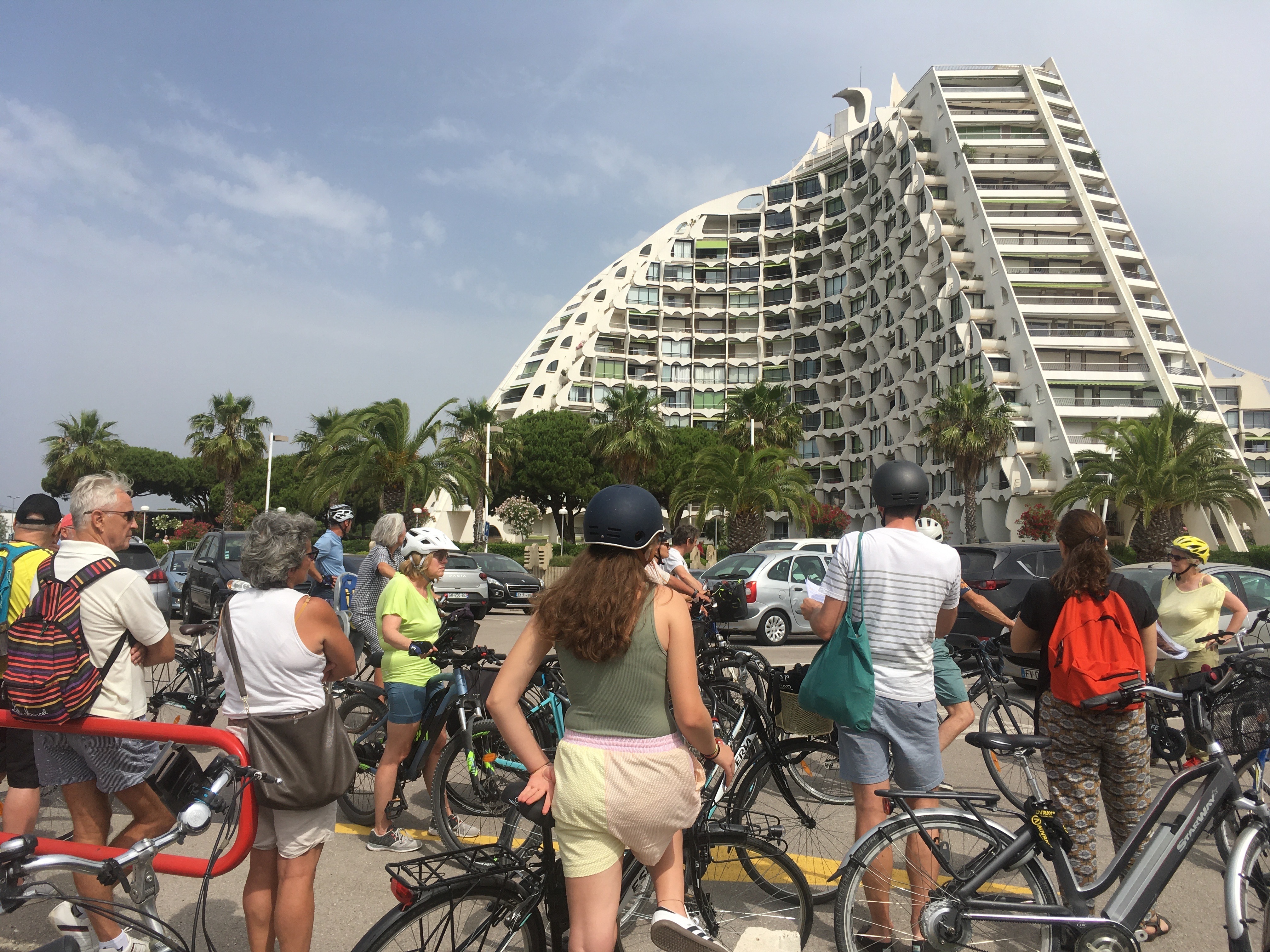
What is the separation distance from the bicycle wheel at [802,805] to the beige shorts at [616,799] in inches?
49.7

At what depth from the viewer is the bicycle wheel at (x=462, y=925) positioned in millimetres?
2439

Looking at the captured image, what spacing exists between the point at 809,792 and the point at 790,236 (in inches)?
3637

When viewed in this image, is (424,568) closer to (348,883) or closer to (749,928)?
(348,883)

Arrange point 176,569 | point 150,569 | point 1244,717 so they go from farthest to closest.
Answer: point 176,569 → point 150,569 → point 1244,717

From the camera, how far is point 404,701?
15.7 ft

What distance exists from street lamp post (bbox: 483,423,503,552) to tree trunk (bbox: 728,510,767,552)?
36.5ft

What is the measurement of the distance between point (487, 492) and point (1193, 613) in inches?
1434

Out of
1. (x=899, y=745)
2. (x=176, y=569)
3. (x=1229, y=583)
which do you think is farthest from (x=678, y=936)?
(x=176, y=569)

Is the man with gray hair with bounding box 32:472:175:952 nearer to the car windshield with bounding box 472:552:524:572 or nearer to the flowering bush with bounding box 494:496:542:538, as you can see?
the car windshield with bounding box 472:552:524:572

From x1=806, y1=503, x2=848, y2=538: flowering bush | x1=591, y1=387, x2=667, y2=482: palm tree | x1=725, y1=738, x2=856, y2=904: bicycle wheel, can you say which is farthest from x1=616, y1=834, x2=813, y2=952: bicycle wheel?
x1=806, y1=503, x2=848, y2=538: flowering bush

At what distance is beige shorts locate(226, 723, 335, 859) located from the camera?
3.03 m

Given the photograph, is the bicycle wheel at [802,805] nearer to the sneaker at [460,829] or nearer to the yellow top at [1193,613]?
the sneaker at [460,829]

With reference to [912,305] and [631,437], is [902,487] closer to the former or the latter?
[631,437]

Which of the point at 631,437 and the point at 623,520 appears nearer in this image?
the point at 623,520
